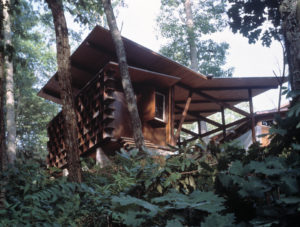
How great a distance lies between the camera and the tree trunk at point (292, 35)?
3083mm

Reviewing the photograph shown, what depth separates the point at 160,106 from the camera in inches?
547

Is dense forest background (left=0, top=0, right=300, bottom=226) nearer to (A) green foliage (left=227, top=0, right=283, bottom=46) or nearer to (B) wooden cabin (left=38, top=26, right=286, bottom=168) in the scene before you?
(A) green foliage (left=227, top=0, right=283, bottom=46)

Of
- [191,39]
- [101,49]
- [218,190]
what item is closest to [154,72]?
[101,49]

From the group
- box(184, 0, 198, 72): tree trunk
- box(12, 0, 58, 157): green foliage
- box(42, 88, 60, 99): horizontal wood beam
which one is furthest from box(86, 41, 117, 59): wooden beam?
box(12, 0, 58, 157): green foliage

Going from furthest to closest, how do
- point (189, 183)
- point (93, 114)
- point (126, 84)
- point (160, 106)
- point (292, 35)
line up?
1. point (160, 106)
2. point (93, 114)
3. point (126, 84)
4. point (292, 35)
5. point (189, 183)

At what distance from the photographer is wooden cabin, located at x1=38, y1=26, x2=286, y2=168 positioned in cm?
1211

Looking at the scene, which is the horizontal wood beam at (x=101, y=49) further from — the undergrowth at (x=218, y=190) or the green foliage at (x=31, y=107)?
the green foliage at (x=31, y=107)

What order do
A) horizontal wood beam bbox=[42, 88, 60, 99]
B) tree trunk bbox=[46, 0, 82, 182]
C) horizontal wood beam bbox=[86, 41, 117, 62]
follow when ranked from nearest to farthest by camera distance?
1. tree trunk bbox=[46, 0, 82, 182]
2. horizontal wood beam bbox=[86, 41, 117, 62]
3. horizontal wood beam bbox=[42, 88, 60, 99]

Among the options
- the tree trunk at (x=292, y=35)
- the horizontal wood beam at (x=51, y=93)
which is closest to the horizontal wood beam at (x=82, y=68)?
the horizontal wood beam at (x=51, y=93)

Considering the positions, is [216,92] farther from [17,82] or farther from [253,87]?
[17,82]

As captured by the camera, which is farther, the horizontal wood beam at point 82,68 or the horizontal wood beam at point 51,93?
the horizontal wood beam at point 51,93

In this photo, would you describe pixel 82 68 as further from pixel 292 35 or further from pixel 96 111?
pixel 292 35

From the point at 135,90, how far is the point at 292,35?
10.4m

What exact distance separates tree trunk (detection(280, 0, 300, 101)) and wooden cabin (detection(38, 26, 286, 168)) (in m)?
8.28
